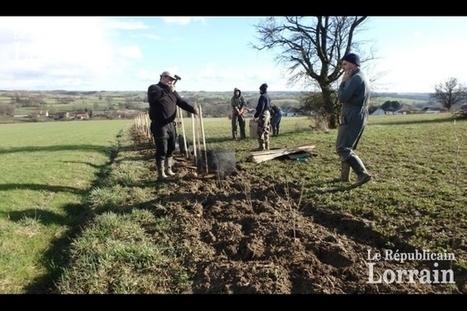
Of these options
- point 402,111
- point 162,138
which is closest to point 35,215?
point 162,138

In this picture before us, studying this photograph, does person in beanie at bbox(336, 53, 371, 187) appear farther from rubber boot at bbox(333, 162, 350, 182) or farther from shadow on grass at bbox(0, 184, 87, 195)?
shadow on grass at bbox(0, 184, 87, 195)

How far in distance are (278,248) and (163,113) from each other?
4.53 meters

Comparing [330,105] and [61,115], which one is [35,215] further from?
[61,115]

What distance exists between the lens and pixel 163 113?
7535 millimetres

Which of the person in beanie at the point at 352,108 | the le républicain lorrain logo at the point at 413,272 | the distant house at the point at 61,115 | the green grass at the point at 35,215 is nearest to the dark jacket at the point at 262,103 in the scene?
the person in beanie at the point at 352,108

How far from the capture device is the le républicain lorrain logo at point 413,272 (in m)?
3.27

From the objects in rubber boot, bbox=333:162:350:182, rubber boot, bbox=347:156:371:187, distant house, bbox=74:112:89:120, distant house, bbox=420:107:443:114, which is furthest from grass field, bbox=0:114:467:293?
distant house, bbox=74:112:89:120

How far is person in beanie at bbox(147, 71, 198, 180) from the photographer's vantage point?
744 centimetres
